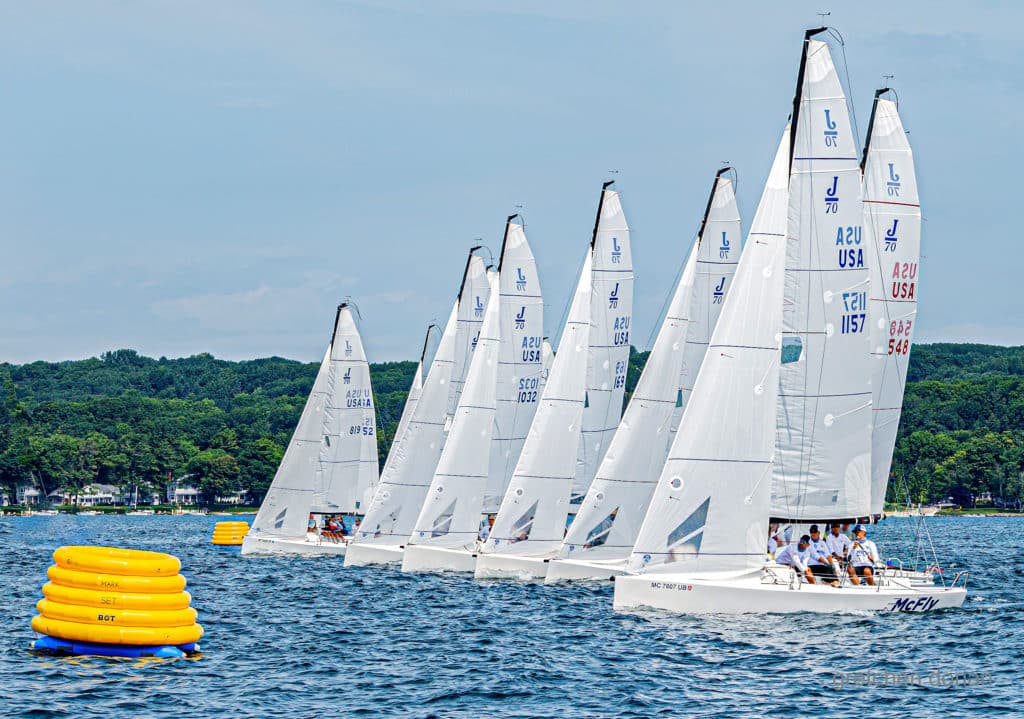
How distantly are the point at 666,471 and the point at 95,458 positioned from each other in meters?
156

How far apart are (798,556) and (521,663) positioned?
6.86 meters

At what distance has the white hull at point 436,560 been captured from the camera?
139ft

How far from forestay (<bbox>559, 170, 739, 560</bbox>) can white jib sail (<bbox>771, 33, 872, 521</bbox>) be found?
6735mm

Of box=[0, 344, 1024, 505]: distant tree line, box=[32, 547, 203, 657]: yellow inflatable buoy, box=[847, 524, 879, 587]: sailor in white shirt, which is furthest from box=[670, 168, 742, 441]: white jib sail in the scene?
box=[0, 344, 1024, 505]: distant tree line

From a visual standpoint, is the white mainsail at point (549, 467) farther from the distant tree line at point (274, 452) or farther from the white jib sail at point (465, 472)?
the distant tree line at point (274, 452)

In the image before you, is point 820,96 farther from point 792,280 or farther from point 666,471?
point 666,471

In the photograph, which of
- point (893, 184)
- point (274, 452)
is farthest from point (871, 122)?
point (274, 452)

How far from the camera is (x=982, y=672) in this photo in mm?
23297

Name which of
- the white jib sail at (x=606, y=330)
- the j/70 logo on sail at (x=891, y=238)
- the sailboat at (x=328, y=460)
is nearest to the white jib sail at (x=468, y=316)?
the sailboat at (x=328, y=460)

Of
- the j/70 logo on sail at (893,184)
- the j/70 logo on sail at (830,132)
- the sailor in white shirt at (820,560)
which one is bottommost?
the sailor in white shirt at (820,560)

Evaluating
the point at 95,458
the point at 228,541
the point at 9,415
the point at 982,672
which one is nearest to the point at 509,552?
the point at 982,672

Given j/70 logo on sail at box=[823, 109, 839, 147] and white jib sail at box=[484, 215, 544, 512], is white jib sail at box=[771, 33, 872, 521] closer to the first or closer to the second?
j/70 logo on sail at box=[823, 109, 839, 147]

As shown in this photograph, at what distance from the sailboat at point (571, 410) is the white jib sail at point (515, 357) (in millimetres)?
3893

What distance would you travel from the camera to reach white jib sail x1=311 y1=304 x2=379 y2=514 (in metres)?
54.2
